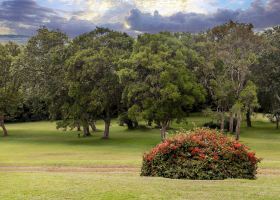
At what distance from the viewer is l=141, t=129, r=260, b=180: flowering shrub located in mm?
17516

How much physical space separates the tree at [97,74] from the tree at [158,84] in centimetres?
311

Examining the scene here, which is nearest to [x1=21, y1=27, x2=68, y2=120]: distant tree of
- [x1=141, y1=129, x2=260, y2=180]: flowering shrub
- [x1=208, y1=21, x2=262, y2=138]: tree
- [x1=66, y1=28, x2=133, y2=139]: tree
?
[x1=66, y1=28, x2=133, y2=139]: tree

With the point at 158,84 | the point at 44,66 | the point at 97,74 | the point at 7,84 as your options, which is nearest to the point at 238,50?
the point at 158,84

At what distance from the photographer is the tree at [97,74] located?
155 feet

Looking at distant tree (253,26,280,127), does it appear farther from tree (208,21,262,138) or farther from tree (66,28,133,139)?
tree (66,28,133,139)

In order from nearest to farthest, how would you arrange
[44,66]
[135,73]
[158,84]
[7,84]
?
[135,73], [158,84], [44,66], [7,84]

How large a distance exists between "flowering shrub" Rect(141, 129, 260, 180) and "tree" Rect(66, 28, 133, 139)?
27887 mm

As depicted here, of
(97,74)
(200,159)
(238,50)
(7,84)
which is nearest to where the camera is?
(200,159)

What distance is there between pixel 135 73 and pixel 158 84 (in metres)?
2.61

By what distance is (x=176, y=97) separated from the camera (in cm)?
4206

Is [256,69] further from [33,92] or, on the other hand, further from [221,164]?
[221,164]

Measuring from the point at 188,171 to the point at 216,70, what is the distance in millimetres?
39001

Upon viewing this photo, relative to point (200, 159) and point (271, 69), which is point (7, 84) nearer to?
point (271, 69)

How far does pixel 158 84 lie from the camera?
43.4 m
